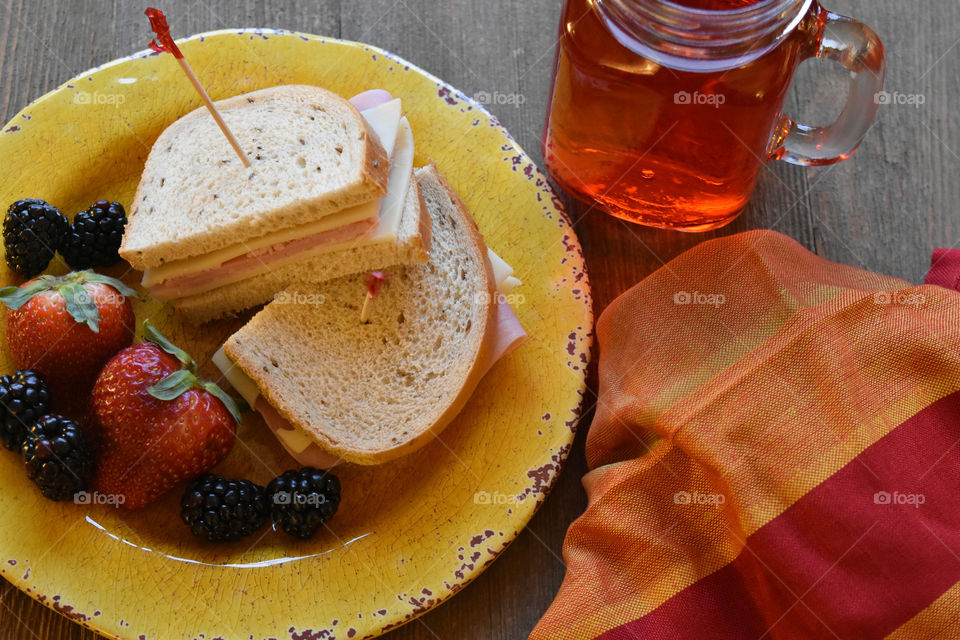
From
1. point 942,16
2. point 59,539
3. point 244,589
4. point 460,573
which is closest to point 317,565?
point 244,589

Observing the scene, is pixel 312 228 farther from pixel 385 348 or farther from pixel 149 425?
pixel 149 425

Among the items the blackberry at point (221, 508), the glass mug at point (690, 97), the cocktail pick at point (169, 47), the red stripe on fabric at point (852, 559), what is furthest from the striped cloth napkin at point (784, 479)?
the cocktail pick at point (169, 47)

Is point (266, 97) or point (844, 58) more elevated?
point (844, 58)

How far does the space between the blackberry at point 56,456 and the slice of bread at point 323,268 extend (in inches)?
16.8

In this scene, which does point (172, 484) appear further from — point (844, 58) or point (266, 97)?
point (844, 58)

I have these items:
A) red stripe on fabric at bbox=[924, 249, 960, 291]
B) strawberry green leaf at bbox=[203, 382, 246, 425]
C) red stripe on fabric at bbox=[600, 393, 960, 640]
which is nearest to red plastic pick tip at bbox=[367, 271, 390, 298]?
strawberry green leaf at bbox=[203, 382, 246, 425]

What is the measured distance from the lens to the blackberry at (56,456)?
170cm

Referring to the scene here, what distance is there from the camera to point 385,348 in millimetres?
1982

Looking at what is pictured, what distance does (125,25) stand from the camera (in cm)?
239

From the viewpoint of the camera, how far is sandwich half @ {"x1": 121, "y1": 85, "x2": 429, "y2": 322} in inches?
77.2

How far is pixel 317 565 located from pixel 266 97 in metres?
1.10

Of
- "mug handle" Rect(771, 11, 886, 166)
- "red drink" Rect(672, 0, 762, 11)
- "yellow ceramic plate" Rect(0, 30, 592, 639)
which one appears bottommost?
"yellow ceramic plate" Rect(0, 30, 592, 639)

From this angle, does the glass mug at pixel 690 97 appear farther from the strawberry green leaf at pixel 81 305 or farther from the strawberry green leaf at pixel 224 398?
the strawberry green leaf at pixel 81 305

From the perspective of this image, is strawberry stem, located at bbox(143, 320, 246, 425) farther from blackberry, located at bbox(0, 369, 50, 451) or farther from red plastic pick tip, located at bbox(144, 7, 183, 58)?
red plastic pick tip, located at bbox(144, 7, 183, 58)
